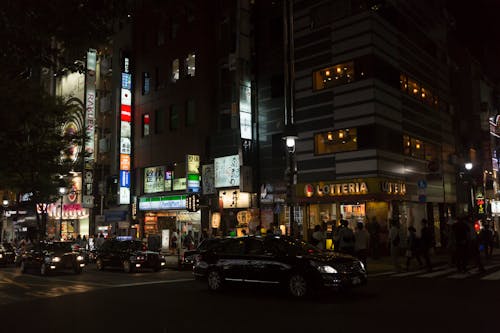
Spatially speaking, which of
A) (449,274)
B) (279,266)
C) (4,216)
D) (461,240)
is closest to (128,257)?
(279,266)

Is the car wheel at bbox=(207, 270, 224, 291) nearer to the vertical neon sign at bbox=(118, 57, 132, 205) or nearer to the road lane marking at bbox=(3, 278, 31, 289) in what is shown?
the road lane marking at bbox=(3, 278, 31, 289)

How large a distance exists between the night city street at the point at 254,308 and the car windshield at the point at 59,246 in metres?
6.81

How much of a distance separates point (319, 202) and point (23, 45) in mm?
20013

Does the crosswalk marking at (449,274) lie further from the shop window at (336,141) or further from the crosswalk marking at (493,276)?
the shop window at (336,141)

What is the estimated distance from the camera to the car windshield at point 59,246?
2360cm

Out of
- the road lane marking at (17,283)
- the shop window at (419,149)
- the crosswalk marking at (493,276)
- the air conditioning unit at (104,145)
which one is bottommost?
the road lane marking at (17,283)

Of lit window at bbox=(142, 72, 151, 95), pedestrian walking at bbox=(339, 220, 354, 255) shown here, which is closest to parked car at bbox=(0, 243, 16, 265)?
lit window at bbox=(142, 72, 151, 95)

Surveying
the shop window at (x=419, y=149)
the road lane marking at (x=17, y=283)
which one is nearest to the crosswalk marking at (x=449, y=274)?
the shop window at (x=419, y=149)

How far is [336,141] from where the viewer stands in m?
27.4

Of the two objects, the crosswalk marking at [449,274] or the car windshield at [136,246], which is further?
the car windshield at [136,246]

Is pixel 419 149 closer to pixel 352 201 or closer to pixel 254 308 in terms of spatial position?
pixel 352 201

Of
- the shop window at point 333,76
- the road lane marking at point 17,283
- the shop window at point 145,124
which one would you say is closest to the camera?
the road lane marking at point 17,283

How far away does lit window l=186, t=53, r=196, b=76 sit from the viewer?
35.0m

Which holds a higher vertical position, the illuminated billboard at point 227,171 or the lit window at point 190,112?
the lit window at point 190,112
